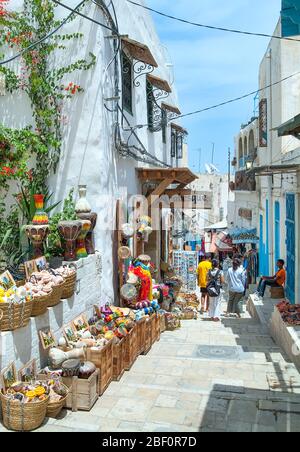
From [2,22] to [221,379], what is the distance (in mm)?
7396

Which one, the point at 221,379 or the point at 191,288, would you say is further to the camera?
the point at 191,288

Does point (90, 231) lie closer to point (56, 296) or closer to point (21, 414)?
point (56, 296)

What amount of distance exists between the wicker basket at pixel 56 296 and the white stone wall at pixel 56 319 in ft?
0.28

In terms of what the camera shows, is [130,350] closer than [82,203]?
Yes

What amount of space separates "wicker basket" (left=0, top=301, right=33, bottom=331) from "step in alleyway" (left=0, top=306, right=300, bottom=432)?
118cm

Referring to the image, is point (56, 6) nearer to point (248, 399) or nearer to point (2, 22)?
point (2, 22)

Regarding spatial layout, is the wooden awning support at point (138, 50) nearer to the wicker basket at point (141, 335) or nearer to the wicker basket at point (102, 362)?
the wicker basket at point (141, 335)

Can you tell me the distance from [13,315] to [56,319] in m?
1.39

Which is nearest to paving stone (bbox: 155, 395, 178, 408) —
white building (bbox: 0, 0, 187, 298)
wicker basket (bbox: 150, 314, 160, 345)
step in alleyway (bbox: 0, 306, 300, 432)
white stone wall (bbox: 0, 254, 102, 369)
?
step in alleyway (bbox: 0, 306, 300, 432)

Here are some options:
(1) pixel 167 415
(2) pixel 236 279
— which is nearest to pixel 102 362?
(1) pixel 167 415

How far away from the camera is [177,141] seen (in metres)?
20.8

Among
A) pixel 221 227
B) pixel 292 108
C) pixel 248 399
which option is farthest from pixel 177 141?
pixel 248 399

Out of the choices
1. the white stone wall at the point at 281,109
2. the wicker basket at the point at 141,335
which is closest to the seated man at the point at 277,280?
the white stone wall at the point at 281,109

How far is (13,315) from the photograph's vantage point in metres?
5.27
